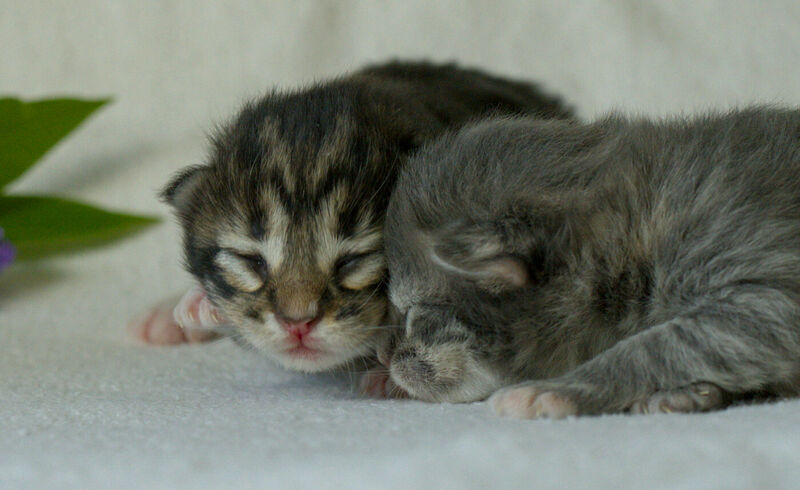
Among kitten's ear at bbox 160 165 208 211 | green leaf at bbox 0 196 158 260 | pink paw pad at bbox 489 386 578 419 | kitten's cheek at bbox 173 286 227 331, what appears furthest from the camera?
green leaf at bbox 0 196 158 260

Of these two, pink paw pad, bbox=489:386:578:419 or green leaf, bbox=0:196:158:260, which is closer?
pink paw pad, bbox=489:386:578:419

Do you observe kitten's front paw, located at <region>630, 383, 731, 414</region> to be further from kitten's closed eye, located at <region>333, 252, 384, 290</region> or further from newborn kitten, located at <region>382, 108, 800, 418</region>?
kitten's closed eye, located at <region>333, 252, 384, 290</region>

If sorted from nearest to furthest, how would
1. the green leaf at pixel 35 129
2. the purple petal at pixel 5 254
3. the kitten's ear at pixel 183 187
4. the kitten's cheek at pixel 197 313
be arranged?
the kitten's ear at pixel 183 187
the kitten's cheek at pixel 197 313
the purple petal at pixel 5 254
the green leaf at pixel 35 129

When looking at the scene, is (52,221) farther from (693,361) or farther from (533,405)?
(693,361)

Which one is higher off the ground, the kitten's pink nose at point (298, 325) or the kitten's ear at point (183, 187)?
the kitten's ear at point (183, 187)

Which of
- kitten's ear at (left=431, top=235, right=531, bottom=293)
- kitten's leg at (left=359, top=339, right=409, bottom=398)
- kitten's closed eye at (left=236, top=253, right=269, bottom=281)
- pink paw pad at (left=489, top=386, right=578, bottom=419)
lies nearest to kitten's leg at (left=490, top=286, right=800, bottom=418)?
pink paw pad at (left=489, top=386, right=578, bottom=419)

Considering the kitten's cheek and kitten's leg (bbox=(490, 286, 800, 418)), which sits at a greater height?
kitten's leg (bbox=(490, 286, 800, 418))

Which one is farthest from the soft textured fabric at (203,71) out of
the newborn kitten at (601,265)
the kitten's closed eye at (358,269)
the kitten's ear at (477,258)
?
the kitten's ear at (477,258)

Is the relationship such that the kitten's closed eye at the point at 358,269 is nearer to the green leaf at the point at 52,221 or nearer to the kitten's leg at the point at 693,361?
the kitten's leg at the point at 693,361
